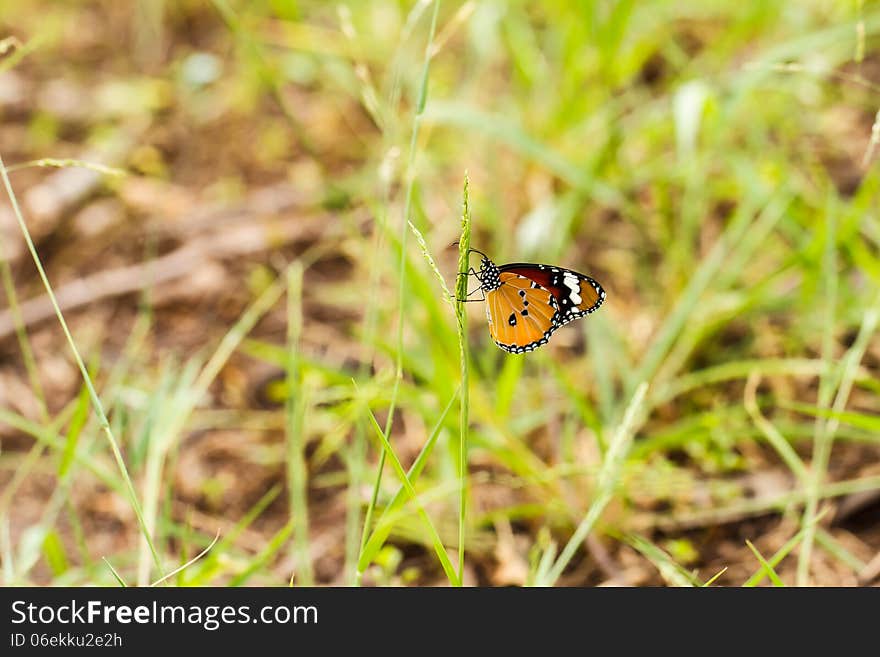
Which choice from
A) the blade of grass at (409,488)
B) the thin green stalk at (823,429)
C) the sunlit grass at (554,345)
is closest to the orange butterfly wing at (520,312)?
the sunlit grass at (554,345)

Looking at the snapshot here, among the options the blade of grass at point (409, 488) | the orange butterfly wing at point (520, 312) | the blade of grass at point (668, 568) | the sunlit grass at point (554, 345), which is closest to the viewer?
the blade of grass at point (409, 488)

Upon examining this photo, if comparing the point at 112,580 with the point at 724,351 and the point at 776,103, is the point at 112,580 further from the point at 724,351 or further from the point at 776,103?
the point at 776,103

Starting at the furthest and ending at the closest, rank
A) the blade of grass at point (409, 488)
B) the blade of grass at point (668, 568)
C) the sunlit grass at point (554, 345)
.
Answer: the sunlit grass at point (554, 345), the blade of grass at point (668, 568), the blade of grass at point (409, 488)

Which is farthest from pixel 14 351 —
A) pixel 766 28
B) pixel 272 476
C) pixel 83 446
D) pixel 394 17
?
pixel 766 28

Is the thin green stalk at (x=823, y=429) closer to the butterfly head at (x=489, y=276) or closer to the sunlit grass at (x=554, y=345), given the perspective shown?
the sunlit grass at (x=554, y=345)

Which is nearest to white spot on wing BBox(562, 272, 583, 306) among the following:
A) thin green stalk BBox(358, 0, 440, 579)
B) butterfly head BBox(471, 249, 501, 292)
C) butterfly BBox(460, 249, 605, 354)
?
butterfly BBox(460, 249, 605, 354)

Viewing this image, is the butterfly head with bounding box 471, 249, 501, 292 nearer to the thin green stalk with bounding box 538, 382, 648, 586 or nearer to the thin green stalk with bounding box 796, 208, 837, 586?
the thin green stalk with bounding box 538, 382, 648, 586

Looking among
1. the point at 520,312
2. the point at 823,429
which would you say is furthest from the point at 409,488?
the point at 823,429
